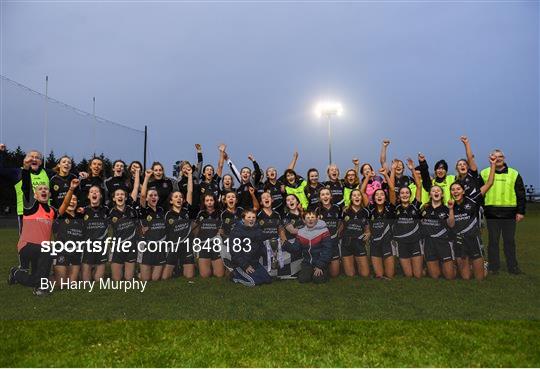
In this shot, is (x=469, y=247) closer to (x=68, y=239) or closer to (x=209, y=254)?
(x=209, y=254)

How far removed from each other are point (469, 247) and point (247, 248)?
3.46m

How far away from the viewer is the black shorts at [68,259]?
6426 mm

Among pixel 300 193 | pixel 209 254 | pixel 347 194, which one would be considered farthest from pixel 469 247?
pixel 209 254

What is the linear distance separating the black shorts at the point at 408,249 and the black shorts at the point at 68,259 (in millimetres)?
4980

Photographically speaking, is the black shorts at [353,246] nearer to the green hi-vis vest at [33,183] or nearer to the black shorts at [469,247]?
the black shorts at [469,247]

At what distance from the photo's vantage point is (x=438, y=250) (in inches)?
270

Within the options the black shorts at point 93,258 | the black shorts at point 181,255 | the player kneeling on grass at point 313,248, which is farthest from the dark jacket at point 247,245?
the black shorts at point 93,258

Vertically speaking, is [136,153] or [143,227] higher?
[136,153]

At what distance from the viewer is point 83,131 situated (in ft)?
78.9

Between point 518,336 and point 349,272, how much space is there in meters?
3.29

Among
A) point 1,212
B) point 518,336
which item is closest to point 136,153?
point 1,212

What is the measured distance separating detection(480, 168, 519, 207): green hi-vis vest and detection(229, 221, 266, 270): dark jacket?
3936 mm

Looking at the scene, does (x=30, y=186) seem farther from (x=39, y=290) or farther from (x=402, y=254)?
(x=402, y=254)

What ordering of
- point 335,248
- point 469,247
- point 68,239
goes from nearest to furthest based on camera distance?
point 68,239 → point 469,247 → point 335,248
